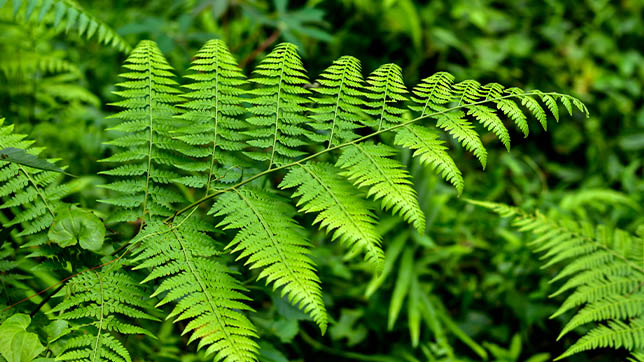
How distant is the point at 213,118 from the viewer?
1.38 metres

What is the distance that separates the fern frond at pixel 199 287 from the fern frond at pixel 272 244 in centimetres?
9

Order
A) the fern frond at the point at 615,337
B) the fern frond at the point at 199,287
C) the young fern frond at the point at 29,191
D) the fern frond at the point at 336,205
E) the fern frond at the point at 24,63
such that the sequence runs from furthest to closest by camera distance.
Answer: the fern frond at the point at 24,63 → the fern frond at the point at 615,337 → the young fern frond at the point at 29,191 → the fern frond at the point at 336,205 → the fern frond at the point at 199,287

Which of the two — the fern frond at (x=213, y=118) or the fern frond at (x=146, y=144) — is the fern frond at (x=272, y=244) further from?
the fern frond at (x=146, y=144)

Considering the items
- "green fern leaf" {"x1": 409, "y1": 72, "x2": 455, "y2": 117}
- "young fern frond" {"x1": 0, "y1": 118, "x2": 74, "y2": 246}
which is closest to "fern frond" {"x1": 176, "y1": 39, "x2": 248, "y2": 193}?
"young fern frond" {"x1": 0, "y1": 118, "x2": 74, "y2": 246}

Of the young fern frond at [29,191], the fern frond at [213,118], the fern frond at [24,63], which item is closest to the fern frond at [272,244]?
the fern frond at [213,118]

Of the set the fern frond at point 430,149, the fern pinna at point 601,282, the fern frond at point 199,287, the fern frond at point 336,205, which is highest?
the fern frond at point 430,149

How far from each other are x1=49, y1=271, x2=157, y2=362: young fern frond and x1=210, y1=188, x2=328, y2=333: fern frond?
283 millimetres

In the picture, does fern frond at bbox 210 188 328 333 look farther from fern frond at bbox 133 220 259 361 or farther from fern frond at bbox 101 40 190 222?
fern frond at bbox 101 40 190 222

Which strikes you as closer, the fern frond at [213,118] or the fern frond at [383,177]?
the fern frond at [383,177]

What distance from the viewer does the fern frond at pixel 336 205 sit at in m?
1.15

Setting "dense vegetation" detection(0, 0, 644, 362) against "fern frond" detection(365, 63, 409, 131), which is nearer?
"dense vegetation" detection(0, 0, 644, 362)

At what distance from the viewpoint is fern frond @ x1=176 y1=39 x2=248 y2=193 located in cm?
135

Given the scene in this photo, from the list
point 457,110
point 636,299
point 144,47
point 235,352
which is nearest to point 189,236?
point 235,352

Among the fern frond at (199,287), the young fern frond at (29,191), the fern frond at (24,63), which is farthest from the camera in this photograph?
the fern frond at (24,63)
